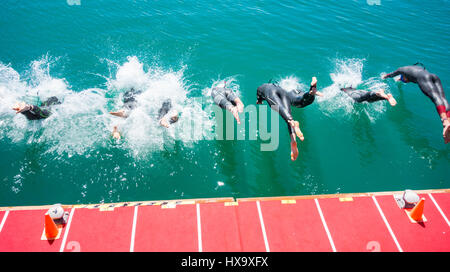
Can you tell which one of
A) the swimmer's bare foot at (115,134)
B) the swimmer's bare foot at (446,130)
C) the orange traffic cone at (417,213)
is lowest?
the orange traffic cone at (417,213)

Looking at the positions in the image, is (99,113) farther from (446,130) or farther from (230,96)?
(446,130)

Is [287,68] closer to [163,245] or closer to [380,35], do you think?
[380,35]

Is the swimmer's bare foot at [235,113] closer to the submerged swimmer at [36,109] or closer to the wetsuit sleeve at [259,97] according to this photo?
the wetsuit sleeve at [259,97]

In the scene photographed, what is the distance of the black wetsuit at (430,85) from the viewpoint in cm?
1220

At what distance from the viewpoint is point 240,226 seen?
1008 centimetres

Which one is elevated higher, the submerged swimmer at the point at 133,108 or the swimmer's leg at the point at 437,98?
the swimmer's leg at the point at 437,98

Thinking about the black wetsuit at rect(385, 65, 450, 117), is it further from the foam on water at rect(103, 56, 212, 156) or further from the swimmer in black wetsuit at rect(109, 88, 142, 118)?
the swimmer in black wetsuit at rect(109, 88, 142, 118)

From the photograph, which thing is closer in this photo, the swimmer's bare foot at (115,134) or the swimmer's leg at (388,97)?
the swimmer's leg at (388,97)

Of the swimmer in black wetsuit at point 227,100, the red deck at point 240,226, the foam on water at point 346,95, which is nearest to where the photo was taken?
the red deck at point 240,226

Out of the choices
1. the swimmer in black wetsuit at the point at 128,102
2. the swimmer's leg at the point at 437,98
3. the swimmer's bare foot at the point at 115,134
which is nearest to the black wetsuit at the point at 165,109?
the swimmer in black wetsuit at the point at 128,102

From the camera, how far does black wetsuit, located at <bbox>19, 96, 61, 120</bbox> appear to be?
1176 cm

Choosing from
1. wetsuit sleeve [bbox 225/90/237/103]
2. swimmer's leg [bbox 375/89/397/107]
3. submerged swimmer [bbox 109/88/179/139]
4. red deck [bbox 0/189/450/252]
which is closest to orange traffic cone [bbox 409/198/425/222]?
red deck [bbox 0/189/450/252]

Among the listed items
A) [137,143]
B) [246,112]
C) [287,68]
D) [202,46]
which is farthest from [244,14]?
[137,143]

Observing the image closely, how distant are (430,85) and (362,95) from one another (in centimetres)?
293
